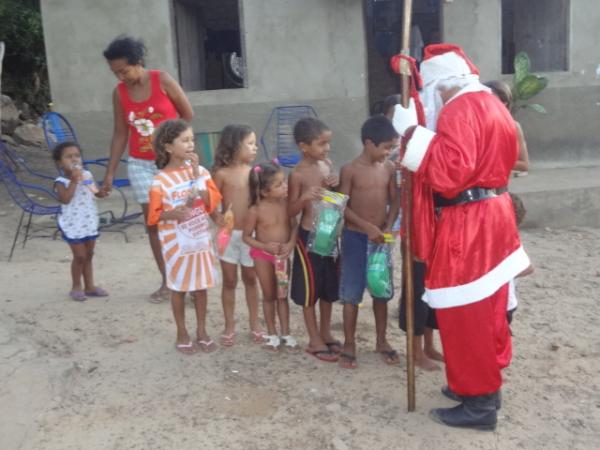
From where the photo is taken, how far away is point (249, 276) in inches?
157

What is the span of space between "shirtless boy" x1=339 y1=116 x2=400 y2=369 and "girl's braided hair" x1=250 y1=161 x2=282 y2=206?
38 centimetres

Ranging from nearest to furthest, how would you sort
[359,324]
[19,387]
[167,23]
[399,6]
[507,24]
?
[19,387] → [359,324] → [167,23] → [507,24] → [399,6]

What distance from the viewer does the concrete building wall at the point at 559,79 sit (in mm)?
8258

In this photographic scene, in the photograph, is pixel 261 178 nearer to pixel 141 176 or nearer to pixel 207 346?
pixel 207 346

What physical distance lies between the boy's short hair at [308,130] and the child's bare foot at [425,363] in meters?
1.31

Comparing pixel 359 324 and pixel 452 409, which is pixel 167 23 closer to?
pixel 359 324

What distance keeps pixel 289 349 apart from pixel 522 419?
1374 mm

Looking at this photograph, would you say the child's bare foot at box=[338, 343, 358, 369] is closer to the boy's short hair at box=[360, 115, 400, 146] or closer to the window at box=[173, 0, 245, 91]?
the boy's short hair at box=[360, 115, 400, 146]

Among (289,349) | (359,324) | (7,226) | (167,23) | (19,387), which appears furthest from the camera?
(167,23)

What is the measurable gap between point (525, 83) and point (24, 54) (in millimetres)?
12422

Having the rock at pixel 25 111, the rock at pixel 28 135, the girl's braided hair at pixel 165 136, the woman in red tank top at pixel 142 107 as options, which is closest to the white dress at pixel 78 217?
the woman in red tank top at pixel 142 107

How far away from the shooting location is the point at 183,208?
146 inches

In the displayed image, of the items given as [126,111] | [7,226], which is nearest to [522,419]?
[126,111]

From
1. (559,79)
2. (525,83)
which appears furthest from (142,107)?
(559,79)
